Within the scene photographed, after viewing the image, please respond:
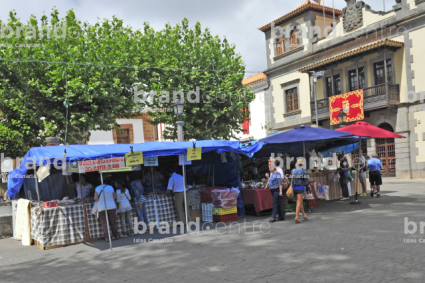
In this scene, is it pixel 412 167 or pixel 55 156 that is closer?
pixel 55 156

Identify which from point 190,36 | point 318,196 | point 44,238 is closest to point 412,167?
point 318,196

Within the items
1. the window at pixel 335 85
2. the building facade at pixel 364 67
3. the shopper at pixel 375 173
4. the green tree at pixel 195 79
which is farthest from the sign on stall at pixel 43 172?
the window at pixel 335 85

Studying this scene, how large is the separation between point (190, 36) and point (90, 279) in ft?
64.8

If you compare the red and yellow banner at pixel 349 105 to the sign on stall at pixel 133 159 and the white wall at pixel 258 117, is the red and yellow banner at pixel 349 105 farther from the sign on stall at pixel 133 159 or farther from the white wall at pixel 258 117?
the sign on stall at pixel 133 159

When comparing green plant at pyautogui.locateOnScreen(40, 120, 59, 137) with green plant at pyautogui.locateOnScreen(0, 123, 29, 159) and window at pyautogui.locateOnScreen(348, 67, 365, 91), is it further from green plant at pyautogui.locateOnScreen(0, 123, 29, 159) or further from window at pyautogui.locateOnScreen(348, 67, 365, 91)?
window at pyautogui.locateOnScreen(348, 67, 365, 91)

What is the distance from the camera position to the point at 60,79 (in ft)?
61.7

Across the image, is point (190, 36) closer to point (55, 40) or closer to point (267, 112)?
point (55, 40)

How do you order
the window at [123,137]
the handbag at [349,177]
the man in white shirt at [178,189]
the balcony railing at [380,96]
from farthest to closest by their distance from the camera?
the window at [123,137] → the balcony railing at [380,96] → the handbag at [349,177] → the man in white shirt at [178,189]

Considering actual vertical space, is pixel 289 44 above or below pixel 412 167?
above

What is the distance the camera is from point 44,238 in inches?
354

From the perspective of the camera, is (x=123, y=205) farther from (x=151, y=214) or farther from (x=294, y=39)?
(x=294, y=39)

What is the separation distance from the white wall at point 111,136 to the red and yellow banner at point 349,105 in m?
18.4

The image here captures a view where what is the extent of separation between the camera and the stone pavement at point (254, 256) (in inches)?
223

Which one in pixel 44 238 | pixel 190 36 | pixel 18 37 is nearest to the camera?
pixel 44 238
